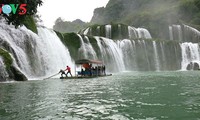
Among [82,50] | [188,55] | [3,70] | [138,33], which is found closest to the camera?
[3,70]

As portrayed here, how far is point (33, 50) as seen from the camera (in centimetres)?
3100

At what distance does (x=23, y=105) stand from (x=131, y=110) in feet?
13.2

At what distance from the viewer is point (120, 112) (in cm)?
845

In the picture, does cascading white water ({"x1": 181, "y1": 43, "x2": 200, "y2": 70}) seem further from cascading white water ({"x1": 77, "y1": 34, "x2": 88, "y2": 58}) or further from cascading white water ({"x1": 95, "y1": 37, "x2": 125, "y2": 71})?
cascading white water ({"x1": 77, "y1": 34, "x2": 88, "y2": 58})

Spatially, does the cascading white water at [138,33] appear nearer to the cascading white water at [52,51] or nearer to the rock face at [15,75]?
the cascading white water at [52,51]

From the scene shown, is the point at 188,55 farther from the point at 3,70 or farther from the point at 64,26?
the point at 64,26

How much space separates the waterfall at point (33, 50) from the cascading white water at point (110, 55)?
895 centimetres

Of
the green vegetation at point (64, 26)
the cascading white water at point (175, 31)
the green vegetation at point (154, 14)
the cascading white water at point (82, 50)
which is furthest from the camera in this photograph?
the green vegetation at point (64, 26)

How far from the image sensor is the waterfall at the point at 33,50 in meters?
27.3

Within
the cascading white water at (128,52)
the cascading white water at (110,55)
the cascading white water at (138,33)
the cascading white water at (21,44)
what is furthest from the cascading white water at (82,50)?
the cascading white water at (138,33)

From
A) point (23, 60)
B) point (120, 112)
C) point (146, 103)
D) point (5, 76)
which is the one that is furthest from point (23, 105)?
point (23, 60)

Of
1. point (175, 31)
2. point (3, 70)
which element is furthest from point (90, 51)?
point (175, 31)

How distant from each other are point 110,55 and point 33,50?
18.2 meters

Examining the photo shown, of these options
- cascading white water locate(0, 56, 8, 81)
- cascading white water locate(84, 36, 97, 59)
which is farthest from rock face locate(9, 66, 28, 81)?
cascading white water locate(84, 36, 97, 59)
